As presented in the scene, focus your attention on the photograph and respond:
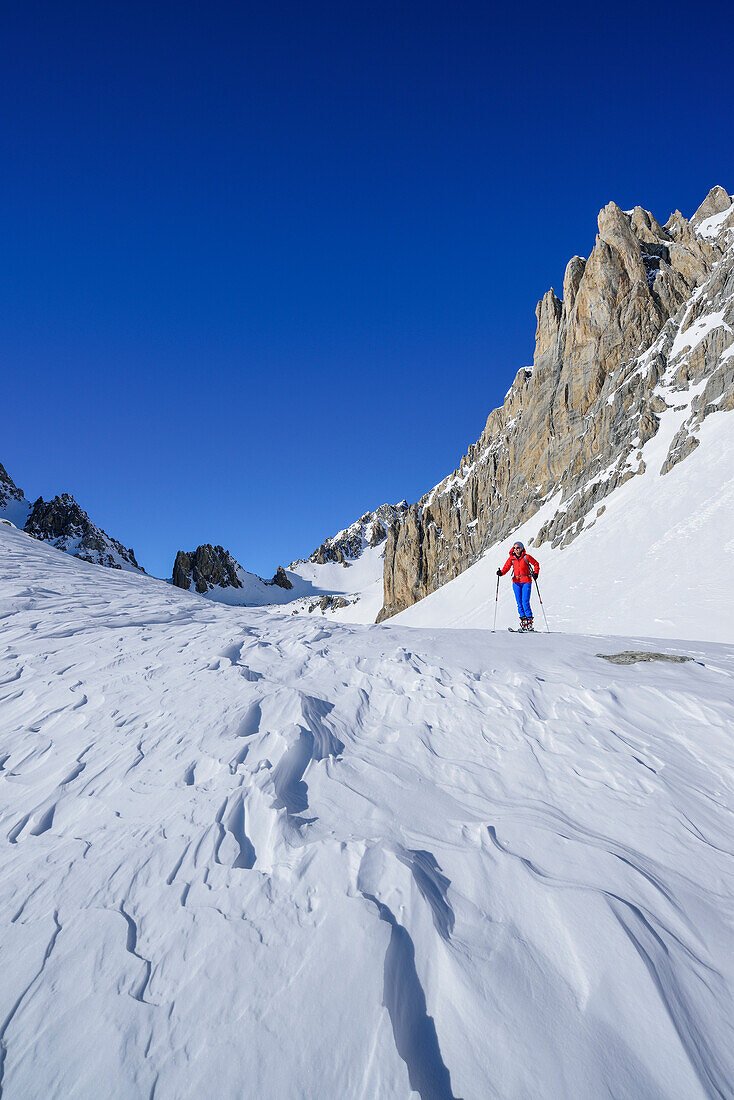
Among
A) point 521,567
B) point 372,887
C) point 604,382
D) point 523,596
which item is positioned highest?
point 604,382

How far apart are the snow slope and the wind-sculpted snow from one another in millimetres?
12616

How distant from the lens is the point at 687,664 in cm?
609

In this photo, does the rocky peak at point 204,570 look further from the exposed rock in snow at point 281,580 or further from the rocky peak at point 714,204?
the rocky peak at point 714,204

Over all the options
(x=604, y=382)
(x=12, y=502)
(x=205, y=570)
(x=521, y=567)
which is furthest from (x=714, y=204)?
(x=12, y=502)

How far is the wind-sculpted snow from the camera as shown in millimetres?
2086

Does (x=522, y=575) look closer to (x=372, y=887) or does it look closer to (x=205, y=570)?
(x=372, y=887)

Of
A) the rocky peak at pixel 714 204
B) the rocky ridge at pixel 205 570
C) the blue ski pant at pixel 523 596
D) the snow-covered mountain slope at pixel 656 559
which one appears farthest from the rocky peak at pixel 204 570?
the blue ski pant at pixel 523 596

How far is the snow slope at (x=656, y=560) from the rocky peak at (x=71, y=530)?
124515 millimetres

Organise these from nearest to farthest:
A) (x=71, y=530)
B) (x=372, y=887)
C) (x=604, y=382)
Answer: (x=372, y=887), (x=604, y=382), (x=71, y=530)

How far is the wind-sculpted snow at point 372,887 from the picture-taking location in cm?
209

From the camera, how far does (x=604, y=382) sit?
51.1 m

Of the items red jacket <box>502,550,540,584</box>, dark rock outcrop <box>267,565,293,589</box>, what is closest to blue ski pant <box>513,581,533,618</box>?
red jacket <box>502,550,540,584</box>

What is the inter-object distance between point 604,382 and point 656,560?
37962mm

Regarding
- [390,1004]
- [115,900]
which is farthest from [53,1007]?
[390,1004]
